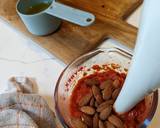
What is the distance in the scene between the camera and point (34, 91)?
51cm

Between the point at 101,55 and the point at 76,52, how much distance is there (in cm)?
8

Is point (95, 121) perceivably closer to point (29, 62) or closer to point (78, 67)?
point (78, 67)

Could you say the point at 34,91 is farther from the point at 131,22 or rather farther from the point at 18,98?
the point at 131,22

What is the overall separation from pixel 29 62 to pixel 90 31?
13cm

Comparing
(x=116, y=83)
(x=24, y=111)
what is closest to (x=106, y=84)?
(x=116, y=83)

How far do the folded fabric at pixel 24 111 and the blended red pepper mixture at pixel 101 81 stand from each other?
47 millimetres

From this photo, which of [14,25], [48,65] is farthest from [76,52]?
[14,25]

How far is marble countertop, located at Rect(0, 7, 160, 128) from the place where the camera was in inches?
20.6

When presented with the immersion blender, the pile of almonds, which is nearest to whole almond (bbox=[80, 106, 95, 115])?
the pile of almonds

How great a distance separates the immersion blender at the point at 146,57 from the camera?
0.22 meters

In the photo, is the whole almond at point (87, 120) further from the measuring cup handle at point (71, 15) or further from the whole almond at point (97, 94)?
the measuring cup handle at point (71, 15)

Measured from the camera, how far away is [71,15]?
0.55 metres

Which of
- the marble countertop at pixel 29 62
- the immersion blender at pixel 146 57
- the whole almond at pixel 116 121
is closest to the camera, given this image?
the immersion blender at pixel 146 57

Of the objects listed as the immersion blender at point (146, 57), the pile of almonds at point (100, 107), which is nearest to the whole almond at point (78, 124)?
the pile of almonds at point (100, 107)
